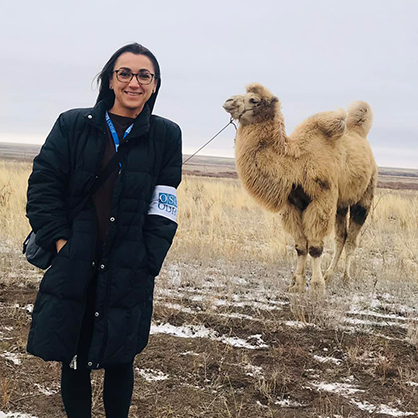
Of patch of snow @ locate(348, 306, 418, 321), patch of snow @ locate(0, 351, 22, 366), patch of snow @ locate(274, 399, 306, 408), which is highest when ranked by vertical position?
patch of snow @ locate(348, 306, 418, 321)

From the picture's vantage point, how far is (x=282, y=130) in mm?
5801

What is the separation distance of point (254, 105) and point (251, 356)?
3108mm

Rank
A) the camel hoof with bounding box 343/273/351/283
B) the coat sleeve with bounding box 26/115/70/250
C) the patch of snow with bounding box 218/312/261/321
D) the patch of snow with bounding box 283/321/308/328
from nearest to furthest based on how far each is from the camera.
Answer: the coat sleeve with bounding box 26/115/70/250, the patch of snow with bounding box 283/321/308/328, the patch of snow with bounding box 218/312/261/321, the camel hoof with bounding box 343/273/351/283

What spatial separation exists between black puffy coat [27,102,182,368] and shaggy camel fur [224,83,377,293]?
3465mm

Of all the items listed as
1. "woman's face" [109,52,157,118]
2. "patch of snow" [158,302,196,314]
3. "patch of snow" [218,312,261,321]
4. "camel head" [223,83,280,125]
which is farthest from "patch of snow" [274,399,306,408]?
"camel head" [223,83,280,125]

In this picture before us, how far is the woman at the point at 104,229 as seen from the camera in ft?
7.22

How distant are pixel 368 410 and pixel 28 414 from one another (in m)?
2.19

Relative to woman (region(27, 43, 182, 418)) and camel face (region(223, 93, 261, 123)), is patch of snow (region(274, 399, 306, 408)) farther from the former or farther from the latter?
camel face (region(223, 93, 261, 123))

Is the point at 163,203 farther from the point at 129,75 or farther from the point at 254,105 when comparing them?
the point at 254,105

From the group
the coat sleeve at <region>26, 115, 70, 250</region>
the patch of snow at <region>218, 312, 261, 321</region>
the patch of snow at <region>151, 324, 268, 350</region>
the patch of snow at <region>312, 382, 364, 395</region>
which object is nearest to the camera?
the coat sleeve at <region>26, 115, 70, 250</region>

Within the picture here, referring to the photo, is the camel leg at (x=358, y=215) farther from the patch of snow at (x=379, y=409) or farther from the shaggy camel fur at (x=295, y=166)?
the patch of snow at (x=379, y=409)

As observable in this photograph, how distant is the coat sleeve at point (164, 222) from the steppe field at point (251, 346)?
1193 mm

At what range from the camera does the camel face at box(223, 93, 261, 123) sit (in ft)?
18.6

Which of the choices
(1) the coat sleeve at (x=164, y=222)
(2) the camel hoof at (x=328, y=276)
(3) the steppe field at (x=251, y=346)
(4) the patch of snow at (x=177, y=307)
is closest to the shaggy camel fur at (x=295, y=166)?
(3) the steppe field at (x=251, y=346)
